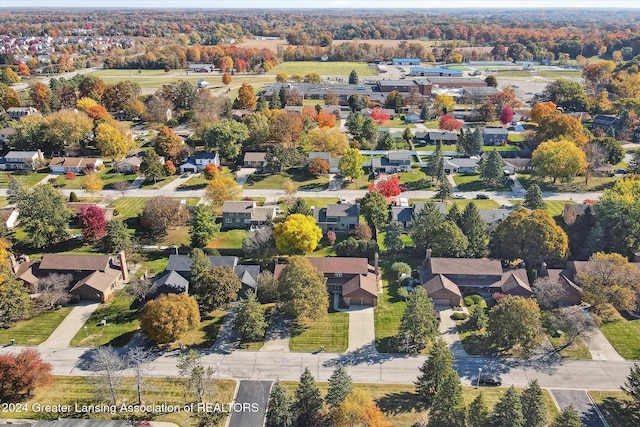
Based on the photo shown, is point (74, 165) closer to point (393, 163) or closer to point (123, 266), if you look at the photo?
point (123, 266)

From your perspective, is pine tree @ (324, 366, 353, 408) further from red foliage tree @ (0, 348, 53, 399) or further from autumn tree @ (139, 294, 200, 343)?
red foliage tree @ (0, 348, 53, 399)

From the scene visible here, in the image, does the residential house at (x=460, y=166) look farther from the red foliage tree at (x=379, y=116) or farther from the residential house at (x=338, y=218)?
the red foliage tree at (x=379, y=116)

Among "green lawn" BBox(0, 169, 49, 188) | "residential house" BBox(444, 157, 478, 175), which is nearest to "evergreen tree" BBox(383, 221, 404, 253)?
"residential house" BBox(444, 157, 478, 175)

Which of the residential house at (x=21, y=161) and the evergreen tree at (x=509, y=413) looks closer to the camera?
the evergreen tree at (x=509, y=413)

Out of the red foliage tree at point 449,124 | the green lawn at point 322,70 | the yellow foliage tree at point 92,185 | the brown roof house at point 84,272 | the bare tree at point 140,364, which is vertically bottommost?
the bare tree at point 140,364

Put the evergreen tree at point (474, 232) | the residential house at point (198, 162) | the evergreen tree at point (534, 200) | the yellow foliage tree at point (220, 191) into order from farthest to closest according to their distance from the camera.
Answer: the residential house at point (198, 162), the yellow foliage tree at point (220, 191), the evergreen tree at point (534, 200), the evergreen tree at point (474, 232)

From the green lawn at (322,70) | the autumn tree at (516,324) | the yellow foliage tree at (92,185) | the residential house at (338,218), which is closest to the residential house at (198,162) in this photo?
the yellow foliage tree at (92,185)
